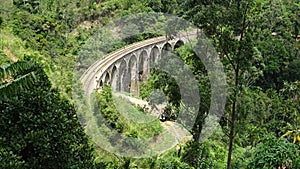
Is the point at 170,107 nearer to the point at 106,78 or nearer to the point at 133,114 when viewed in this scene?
the point at 133,114

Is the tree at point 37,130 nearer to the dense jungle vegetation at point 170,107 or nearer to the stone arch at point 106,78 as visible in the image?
the dense jungle vegetation at point 170,107

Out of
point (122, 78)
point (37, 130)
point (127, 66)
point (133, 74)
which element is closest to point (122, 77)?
point (122, 78)

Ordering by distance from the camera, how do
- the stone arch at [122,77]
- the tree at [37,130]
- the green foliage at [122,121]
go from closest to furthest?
the tree at [37,130] < the green foliage at [122,121] < the stone arch at [122,77]

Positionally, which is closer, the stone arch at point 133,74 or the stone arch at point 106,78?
the stone arch at point 106,78

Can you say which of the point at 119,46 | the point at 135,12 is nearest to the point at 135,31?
the point at 119,46

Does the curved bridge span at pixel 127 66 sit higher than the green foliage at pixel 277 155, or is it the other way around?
the curved bridge span at pixel 127 66

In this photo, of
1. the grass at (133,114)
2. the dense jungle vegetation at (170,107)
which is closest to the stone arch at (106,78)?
the grass at (133,114)

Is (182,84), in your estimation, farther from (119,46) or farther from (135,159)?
(119,46)
